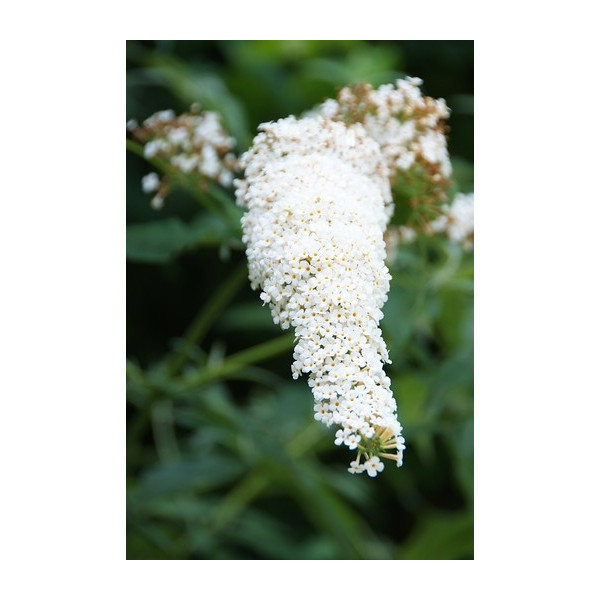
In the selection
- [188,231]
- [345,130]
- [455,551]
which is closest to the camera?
[345,130]

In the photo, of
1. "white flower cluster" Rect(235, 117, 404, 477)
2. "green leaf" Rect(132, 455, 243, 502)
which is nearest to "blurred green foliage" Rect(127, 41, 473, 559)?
"green leaf" Rect(132, 455, 243, 502)

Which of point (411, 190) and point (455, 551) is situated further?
point (455, 551)

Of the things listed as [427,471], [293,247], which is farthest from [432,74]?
[293,247]

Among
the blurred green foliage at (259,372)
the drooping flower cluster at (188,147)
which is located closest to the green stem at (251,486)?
the blurred green foliage at (259,372)

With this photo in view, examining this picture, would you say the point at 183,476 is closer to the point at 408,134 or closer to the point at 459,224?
the point at 459,224

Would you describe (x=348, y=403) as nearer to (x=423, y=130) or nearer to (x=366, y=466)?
(x=366, y=466)

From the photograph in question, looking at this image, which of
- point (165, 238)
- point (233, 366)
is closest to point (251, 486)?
point (233, 366)

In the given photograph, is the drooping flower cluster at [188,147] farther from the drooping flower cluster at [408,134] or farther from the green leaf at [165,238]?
the drooping flower cluster at [408,134]
